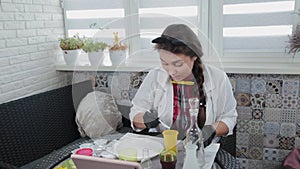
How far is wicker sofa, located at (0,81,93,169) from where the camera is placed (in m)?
1.83

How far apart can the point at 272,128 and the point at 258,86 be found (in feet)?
1.02

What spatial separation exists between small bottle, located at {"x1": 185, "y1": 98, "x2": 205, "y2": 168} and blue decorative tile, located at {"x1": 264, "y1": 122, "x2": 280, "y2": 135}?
101 centimetres

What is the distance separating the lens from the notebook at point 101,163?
0.87m

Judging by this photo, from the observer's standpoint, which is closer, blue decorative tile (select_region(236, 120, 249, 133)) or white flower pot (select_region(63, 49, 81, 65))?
blue decorative tile (select_region(236, 120, 249, 133))

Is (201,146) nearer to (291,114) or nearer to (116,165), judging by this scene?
(116,165)

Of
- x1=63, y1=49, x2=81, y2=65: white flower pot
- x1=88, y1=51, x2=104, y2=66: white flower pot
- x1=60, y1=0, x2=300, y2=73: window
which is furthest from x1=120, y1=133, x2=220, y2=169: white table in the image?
x1=63, y1=49, x2=81, y2=65: white flower pot

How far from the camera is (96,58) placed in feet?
5.11

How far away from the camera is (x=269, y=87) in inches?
78.3

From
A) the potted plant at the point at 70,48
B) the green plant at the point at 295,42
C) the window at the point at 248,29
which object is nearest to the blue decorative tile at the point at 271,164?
the window at the point at 248,29

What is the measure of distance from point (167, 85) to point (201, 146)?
284 millimetres

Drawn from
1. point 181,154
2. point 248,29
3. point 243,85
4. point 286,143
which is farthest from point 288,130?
point 181,154

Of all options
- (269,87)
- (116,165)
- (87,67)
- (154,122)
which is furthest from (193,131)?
(269,87)

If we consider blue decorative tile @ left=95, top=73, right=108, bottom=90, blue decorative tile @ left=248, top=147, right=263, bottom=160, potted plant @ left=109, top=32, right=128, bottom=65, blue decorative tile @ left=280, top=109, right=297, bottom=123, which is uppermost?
potted plant @ left=109, top=32, right=128, bottom=65

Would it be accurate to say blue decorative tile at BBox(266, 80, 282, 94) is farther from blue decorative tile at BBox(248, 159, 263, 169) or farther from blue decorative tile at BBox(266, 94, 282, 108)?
Answer: blue decorative tile at BBox(248, 159, 263, 169)
